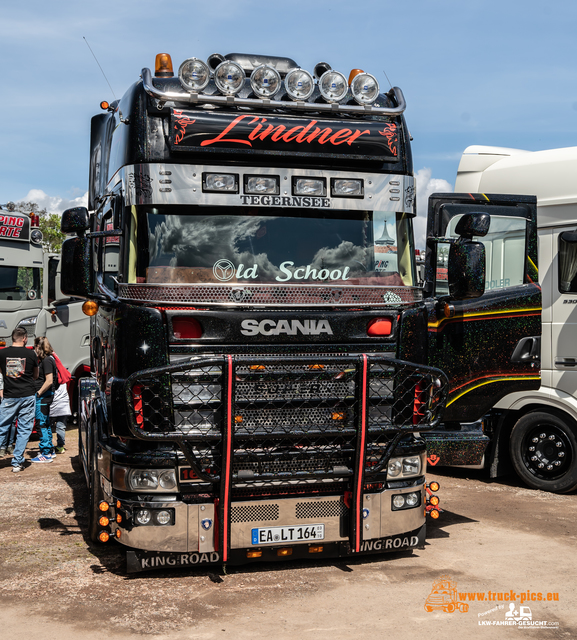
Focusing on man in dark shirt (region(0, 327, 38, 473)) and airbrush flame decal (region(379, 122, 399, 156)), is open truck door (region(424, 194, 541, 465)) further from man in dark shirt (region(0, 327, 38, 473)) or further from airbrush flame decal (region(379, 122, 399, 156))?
man in dark shirt (region(0, 327, 38, 473))

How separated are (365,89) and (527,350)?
313 cm

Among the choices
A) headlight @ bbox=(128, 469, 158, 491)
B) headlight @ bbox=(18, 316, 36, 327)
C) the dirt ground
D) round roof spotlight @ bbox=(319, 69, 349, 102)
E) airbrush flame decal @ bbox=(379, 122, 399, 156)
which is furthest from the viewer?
headlight @ bbox=(18, 316, 36, 327)

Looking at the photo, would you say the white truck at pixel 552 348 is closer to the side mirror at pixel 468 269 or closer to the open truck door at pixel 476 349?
the open truck door at pixel 476 349

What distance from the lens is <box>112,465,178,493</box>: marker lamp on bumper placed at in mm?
5043

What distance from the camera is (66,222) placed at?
5.62 metres

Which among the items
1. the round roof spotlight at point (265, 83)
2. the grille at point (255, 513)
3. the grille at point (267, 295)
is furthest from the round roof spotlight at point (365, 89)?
the grille at point (255, 513)

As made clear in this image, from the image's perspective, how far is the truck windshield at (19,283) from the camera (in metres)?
12.6

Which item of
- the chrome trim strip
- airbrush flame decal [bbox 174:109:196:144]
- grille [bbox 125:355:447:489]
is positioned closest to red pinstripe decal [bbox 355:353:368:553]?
grille [bbox 125:355:447:489]

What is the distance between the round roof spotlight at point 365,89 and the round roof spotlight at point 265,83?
64 cm

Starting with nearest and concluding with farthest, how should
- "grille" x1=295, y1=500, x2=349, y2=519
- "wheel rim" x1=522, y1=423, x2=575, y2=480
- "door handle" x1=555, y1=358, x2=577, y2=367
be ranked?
"grille" x1=295, y1=500, x2=349, y2=519 < "door handle" x1=555, y1=358, x2=577, y2=367 < "wheel rim" x1=522, y1=423, x2=575, y2=480

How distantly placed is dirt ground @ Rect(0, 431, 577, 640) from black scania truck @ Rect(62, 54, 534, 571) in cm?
25

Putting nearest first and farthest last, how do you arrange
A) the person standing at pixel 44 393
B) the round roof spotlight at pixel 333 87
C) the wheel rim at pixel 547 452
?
the round roof spotlight at pixel 333 87 → the wheel rim at pixel 547 452 → the person standing at pixel 44 393

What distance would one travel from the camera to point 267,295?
5.23m

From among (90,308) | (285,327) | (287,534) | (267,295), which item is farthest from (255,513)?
(90,308)
